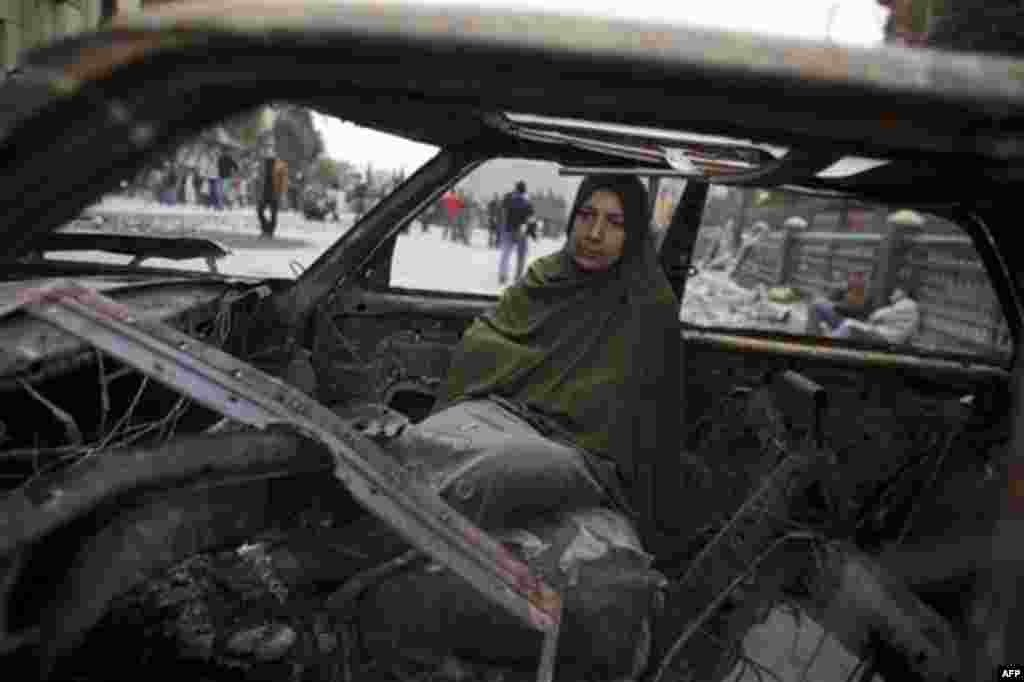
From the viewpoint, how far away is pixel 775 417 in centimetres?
258

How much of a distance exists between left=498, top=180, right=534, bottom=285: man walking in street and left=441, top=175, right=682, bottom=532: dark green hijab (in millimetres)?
903

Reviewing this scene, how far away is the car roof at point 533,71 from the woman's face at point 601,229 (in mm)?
1734

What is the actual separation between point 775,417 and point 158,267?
2.73 m

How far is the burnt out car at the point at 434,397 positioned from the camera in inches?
30.4

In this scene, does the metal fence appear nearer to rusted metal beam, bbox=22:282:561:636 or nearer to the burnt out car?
the burnt out car

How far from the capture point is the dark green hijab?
2328 millimetres

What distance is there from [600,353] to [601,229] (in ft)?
1.63

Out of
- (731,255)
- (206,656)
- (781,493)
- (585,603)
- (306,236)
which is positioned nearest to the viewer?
(206,656)

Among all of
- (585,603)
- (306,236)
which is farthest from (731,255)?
(585,603)

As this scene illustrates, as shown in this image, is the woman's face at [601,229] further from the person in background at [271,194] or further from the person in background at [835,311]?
the person in background at [835,311]

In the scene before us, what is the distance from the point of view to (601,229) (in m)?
→ 2.56

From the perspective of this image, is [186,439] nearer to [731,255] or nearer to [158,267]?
[158,267]

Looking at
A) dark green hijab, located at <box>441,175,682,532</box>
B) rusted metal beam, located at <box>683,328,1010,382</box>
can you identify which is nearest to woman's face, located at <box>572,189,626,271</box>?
dark green hijab, located at <box>441,175,682,532</box>

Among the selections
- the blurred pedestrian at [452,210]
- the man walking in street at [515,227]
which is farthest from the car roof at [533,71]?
the man walking in street at [515,227]
